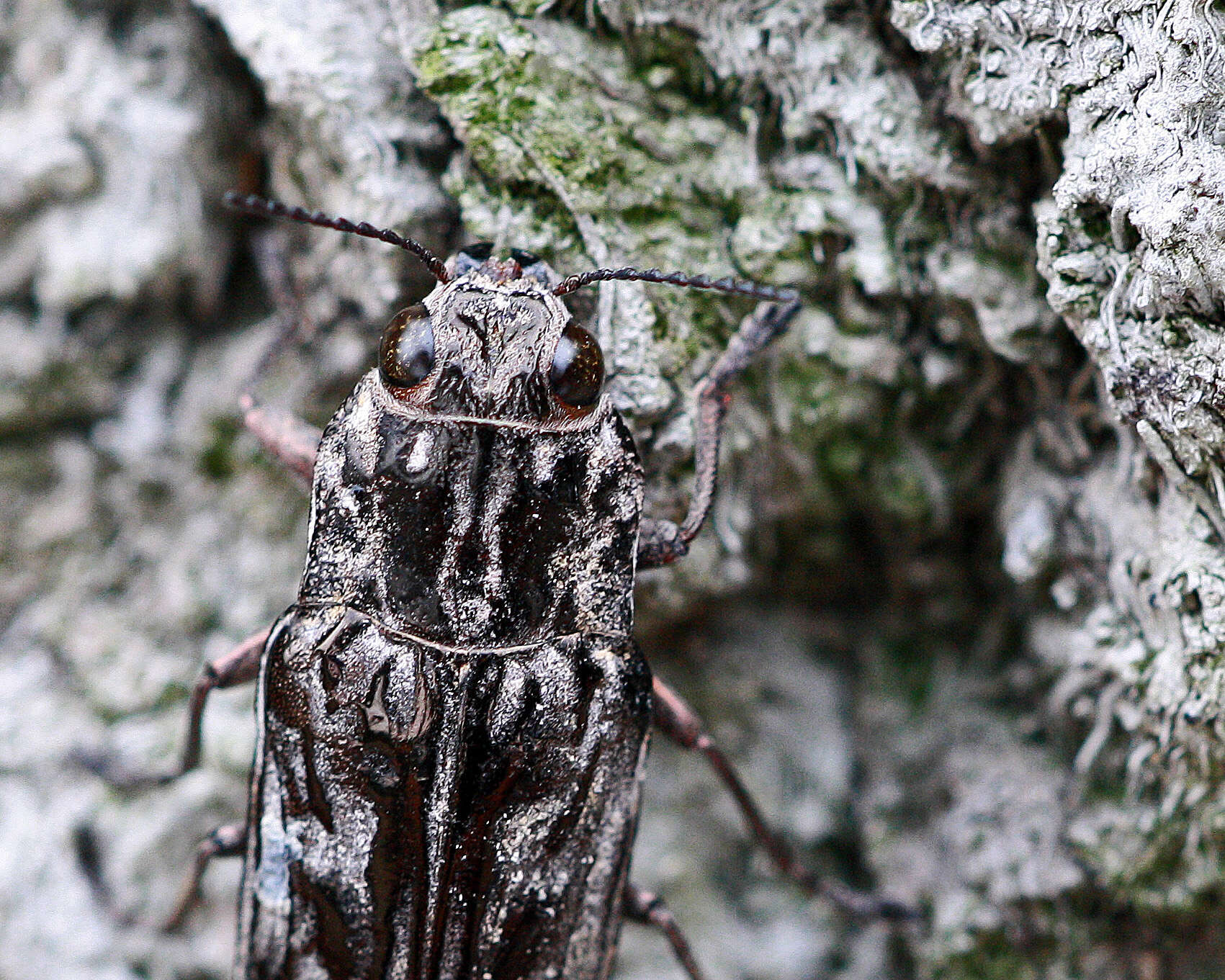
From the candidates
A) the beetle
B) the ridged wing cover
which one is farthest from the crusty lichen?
the ridged wing cover

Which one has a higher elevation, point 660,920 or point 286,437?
point 286,437

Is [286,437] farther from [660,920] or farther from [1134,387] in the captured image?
[1134,387]

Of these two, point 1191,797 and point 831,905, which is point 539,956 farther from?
point 1191,797

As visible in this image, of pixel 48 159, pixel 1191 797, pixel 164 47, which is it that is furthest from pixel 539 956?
pixel 164 47

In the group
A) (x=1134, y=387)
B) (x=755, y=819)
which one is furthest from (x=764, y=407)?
(x=755, y=819)

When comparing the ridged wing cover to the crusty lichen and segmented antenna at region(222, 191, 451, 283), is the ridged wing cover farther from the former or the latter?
the crusty lichen
